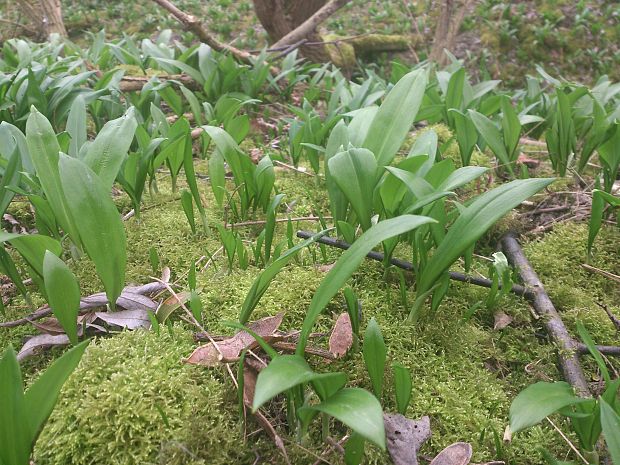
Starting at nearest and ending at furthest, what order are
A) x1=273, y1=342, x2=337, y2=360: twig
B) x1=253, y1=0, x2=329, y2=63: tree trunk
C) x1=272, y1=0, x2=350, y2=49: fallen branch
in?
x1=273, y1=342, x2=337, y2=360: twig
x1=272, y1=0, x2=350, y2=49: fallen branch
x1=253, y1=0, x2=329, y2=63: tree trunk

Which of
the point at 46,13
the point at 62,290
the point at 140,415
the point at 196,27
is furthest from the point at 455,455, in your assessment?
the point at 46,13

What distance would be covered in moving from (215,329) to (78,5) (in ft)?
40.2

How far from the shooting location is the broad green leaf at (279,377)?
2.27 feet

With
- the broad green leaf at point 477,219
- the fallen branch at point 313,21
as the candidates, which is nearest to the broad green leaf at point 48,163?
the broad green leaf at point 477,219

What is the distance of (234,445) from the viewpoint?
3.00 ft

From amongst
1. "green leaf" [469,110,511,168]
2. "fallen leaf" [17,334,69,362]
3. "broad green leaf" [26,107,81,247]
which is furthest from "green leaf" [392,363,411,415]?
"green leaf" [469,110,511,168]

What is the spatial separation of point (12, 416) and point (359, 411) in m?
0.55

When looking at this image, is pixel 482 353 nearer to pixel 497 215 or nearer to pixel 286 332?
pixel 497 215

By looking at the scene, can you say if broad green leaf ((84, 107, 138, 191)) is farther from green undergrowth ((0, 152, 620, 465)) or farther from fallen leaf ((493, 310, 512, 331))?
fallen leaf ((493, 310, 512, 331))

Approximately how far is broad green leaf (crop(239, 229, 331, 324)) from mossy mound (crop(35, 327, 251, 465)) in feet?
0.52

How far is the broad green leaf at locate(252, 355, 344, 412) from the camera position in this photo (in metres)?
0.69

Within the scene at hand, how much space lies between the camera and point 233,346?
3.53 feet

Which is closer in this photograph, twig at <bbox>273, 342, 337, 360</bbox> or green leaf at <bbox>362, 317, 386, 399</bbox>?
green leaf at <bbox>362, 317, 386, 399</bbox>

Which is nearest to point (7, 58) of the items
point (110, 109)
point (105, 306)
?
point (110, 109)
